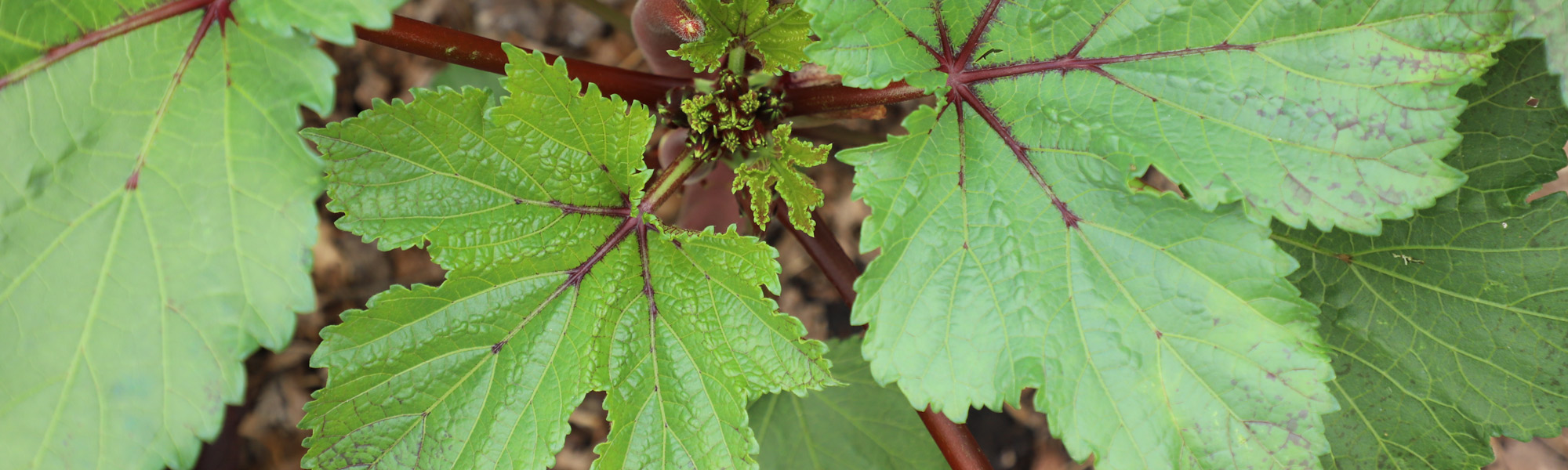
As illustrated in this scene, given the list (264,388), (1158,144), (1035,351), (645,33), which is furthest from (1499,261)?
(264,388)

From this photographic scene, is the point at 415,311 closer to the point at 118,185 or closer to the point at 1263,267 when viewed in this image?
the point at 118,185

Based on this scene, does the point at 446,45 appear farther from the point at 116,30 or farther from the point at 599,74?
the point at 116,30

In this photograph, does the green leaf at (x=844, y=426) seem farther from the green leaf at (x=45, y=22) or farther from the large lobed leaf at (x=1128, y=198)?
the green leaf at (x=45, y=22)

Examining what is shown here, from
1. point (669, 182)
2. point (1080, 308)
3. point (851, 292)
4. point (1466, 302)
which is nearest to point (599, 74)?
point (669, 182)

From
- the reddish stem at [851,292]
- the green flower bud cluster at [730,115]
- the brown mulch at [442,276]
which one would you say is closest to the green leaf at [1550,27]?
the reddish stem at [851,292]

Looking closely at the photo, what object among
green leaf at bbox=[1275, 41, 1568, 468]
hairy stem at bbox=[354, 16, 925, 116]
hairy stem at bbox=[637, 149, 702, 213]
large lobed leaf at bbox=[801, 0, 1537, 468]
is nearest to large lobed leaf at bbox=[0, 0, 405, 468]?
hairy stem at bbox=[354, 16, 925, 116]

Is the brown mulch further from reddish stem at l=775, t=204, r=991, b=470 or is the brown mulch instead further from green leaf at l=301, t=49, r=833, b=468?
green leaf at l=301, t=49, r=833, b=468
